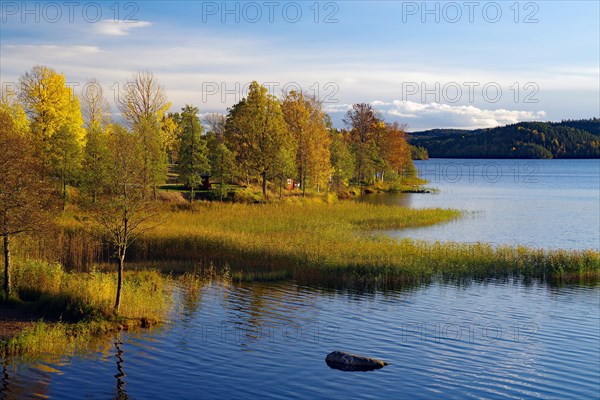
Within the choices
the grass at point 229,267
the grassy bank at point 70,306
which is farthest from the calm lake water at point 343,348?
the grass at point 229,267

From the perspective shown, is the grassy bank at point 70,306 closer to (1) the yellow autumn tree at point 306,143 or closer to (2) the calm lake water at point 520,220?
(2) the calm lake water at point 520,220

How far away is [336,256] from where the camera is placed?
3388 centimetres

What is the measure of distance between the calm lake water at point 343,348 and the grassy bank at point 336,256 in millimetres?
2688

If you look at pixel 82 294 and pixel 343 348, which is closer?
pixel 343 348

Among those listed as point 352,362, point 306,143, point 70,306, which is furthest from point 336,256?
point 306,143

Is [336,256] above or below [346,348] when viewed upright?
above

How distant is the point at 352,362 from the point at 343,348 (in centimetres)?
210

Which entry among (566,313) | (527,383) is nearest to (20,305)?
(527,383)

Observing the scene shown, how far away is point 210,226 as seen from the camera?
143ft

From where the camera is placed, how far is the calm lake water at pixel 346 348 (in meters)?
17.5

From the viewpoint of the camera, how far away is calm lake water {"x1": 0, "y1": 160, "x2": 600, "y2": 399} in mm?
17547

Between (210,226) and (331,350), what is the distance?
2405cm

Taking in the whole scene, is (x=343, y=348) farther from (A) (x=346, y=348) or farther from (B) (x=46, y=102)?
(B) (x=46, y=102)

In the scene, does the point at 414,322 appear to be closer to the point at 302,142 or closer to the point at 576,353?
the point at 576,353
